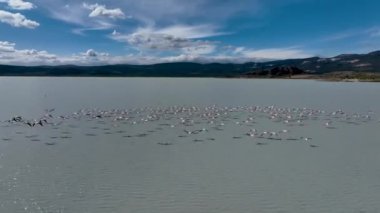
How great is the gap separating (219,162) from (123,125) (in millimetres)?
11368

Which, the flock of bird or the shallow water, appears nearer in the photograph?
the shallow water

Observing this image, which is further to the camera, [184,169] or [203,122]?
[203,122]

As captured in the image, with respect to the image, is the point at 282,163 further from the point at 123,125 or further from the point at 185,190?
the point at 123,125

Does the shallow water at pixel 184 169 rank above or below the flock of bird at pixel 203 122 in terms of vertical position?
above

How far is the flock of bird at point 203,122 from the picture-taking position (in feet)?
77.2

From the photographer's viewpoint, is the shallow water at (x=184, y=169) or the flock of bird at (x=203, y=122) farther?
the flock of bird at (x=203, y=122)

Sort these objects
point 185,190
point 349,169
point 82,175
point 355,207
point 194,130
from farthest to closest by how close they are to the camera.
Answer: point 194,130
point 349,169
point 82,175
point 185,190
point 355,207

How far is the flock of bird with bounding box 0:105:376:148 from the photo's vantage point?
77.2 feet

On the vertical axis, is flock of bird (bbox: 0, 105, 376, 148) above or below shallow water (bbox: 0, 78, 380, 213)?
below

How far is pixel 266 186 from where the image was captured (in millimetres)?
13953

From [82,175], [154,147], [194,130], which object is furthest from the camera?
[194,130]

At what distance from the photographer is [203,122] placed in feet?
95.0

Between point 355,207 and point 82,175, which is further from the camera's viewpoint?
point 82,175

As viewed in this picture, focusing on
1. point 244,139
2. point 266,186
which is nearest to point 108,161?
point 266,186
